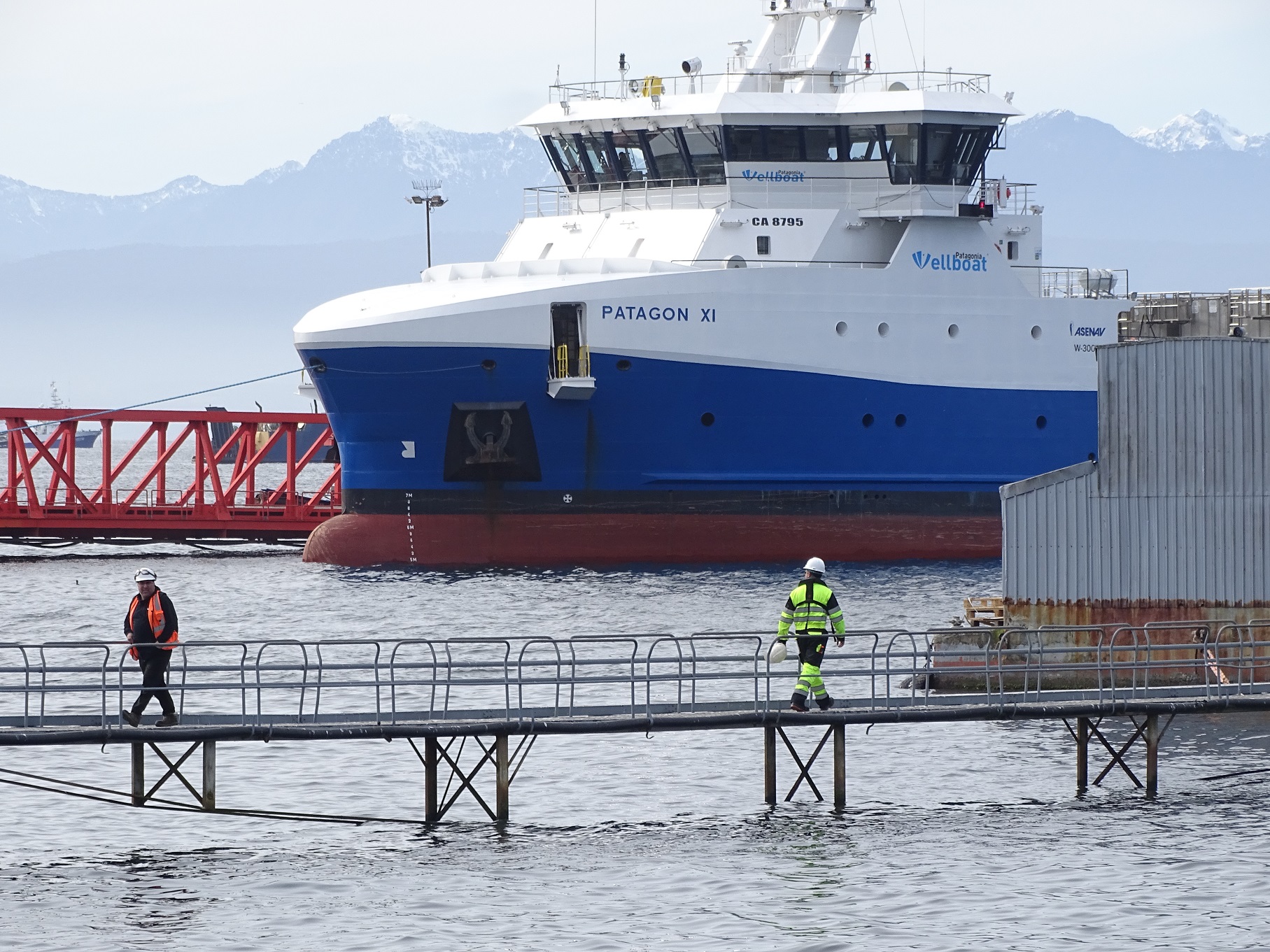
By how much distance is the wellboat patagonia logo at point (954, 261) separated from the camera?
46.1m

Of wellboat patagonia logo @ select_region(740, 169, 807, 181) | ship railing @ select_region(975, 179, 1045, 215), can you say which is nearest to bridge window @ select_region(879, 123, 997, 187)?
ship railing @ select_region(975, 179, 1045, 215)

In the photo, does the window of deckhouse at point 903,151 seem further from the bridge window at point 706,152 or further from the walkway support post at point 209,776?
the walkway support post at point 209,776

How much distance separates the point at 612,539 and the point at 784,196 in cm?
891

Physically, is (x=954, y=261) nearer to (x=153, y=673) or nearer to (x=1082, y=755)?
(x=1082, y=755)

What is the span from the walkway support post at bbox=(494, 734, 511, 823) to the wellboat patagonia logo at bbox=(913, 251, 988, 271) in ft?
84.4

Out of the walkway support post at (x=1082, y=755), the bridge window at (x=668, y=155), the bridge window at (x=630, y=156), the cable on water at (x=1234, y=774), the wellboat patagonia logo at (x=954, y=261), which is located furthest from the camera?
the bridge window at (x=630, y=156)

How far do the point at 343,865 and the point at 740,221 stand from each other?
27184 millimetres

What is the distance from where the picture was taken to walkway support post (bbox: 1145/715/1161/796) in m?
23.7

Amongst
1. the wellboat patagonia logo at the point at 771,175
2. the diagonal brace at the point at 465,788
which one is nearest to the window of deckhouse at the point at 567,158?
the wellboat patagonia logo at the point at 771,175

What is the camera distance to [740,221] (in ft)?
151

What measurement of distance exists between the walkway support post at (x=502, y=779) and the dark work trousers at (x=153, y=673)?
137 inches

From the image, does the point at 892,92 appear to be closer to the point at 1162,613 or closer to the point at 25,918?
the point at 1162,613

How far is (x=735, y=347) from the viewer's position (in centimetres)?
4375

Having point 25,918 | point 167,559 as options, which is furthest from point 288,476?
point 25,918
